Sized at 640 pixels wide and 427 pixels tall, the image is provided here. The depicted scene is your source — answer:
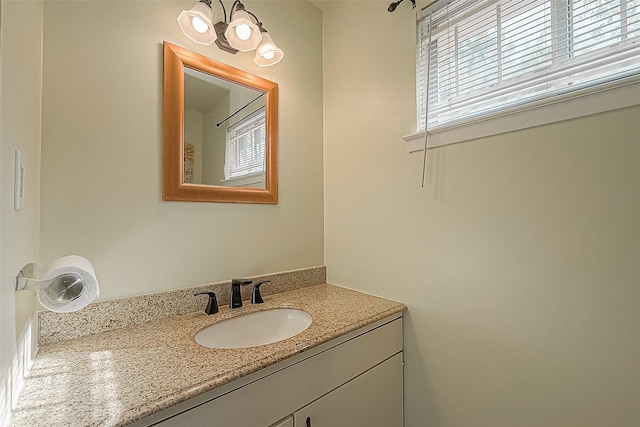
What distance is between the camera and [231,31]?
125cm

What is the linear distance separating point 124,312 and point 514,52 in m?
1.73

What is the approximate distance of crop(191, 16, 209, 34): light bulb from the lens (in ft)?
3.74

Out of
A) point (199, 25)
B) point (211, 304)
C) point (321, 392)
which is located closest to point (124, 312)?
point (211, 304)

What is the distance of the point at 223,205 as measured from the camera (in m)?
1.35

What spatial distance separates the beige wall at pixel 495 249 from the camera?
32.8 inches

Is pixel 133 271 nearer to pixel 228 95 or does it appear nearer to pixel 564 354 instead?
pixel 228 95

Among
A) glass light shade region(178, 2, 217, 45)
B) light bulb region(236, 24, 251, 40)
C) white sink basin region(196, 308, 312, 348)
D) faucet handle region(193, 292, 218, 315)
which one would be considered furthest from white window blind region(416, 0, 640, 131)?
faucet handle region(193, 292, 218, 315)

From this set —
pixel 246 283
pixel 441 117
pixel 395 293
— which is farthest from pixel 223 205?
pixel 441 117

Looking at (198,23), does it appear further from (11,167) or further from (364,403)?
(364,403)

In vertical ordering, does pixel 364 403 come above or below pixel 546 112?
below

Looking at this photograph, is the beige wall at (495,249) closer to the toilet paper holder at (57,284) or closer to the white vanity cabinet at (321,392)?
the white vanity cabinet at (321,392)

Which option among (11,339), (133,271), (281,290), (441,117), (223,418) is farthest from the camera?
(281,290)

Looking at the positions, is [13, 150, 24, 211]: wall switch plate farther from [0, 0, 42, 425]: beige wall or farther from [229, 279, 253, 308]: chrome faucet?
[229, 279, 253, 308]: chrome faucet

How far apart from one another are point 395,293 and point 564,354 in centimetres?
63
